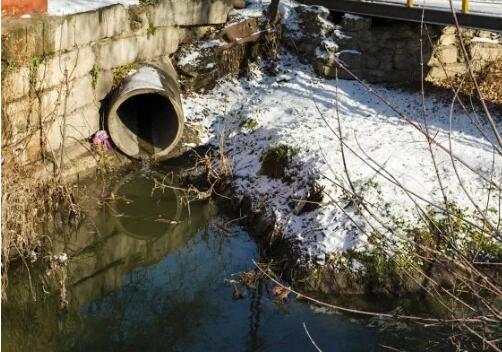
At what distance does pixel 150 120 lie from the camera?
32.9 ft

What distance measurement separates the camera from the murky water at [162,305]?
5777mm

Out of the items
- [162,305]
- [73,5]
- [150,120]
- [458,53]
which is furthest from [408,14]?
[162,305]

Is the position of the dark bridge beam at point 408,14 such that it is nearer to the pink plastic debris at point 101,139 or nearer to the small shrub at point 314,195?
the small shrub at point 314,195

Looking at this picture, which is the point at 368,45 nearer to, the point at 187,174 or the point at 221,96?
the point at 221,96

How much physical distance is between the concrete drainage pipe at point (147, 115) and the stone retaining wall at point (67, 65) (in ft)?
1.03

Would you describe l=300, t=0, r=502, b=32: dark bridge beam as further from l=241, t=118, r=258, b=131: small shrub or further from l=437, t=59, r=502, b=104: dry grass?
l=241, t=118, r=258, b=131: small shrub

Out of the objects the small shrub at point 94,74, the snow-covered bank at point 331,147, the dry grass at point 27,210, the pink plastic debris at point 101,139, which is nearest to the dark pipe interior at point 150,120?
the snow-covered bank at point 331,147

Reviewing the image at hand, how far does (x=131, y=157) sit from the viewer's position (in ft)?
30.3

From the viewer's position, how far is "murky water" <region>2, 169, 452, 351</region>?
5777 mm

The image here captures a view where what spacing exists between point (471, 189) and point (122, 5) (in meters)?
5.10

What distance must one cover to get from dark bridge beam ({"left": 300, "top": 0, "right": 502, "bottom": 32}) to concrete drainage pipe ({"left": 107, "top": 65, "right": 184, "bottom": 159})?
3177mm

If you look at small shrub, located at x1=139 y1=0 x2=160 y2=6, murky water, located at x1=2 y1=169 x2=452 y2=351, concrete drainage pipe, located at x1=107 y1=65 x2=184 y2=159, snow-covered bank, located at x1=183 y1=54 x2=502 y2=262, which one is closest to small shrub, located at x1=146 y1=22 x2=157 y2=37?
small shrub, located at x1=139 y1=0 x2=160 y2=6

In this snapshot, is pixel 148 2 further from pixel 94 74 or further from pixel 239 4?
pixel 239 4

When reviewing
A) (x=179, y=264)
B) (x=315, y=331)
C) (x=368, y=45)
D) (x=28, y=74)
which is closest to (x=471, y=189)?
(x=315, y=331)
